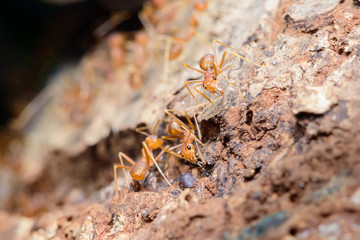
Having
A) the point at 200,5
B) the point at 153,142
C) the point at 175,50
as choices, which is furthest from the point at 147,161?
the point at 200,5

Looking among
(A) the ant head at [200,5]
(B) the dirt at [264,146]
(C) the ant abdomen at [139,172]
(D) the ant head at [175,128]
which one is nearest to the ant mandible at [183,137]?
(D) the ant head at [175,128]

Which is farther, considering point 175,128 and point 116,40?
point 116,40

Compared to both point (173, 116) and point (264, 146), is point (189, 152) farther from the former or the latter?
point (264, 146)

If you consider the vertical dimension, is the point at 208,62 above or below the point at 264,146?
above

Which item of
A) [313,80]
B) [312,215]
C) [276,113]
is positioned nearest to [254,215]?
[312,215]

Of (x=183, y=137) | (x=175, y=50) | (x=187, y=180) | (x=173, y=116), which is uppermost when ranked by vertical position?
(x=175, y=50)

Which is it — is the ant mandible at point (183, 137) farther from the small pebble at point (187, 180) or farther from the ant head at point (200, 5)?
the ant head at point (200, 5)

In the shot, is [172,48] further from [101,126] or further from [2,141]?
[2,141]

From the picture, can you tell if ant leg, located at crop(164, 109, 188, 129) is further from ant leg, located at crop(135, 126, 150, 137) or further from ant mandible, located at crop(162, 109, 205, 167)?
ant leg, located at crop(135, 126, 150, 137)
